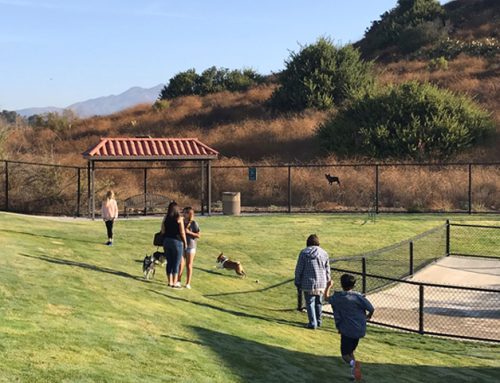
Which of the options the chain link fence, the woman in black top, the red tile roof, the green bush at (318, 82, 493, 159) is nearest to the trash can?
the red tile roof

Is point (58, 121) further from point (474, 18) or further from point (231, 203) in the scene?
point (474, 18)

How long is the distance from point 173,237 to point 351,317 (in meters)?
5.12

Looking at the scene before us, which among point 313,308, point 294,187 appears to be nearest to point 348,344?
point 313,308

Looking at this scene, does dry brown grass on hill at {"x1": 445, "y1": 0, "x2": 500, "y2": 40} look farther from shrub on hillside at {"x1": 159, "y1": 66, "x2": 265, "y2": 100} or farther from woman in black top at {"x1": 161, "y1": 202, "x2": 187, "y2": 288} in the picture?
woman in black top at {"x1": 161, "y1": 202, "x2": 187, "y2": 288}

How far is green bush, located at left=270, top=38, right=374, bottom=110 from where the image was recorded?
49.7m

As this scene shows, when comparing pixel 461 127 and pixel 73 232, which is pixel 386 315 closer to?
pixel 73 232

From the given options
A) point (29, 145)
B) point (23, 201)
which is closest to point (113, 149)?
point (23, 201)

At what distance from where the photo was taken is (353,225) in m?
25.0

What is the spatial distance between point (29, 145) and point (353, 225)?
1286 inches

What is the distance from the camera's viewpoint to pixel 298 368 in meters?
8.76

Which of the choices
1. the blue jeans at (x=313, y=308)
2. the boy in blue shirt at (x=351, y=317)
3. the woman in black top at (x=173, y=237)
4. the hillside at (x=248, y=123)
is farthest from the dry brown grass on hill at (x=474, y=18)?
the boy in blue shirt at (x=351, y=317)

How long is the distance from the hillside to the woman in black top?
2202 cm

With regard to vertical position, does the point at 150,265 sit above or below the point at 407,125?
below

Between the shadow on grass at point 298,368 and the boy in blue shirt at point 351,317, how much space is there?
0.96 ft
